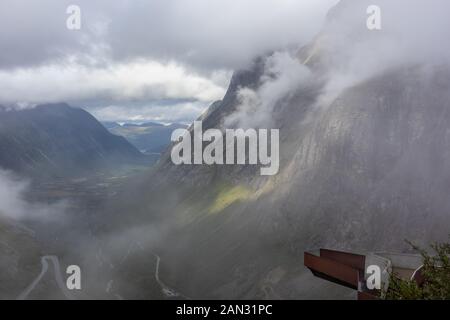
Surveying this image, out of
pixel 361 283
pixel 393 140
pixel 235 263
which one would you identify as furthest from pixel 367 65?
pixel 361 283

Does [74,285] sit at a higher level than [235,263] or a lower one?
lower
